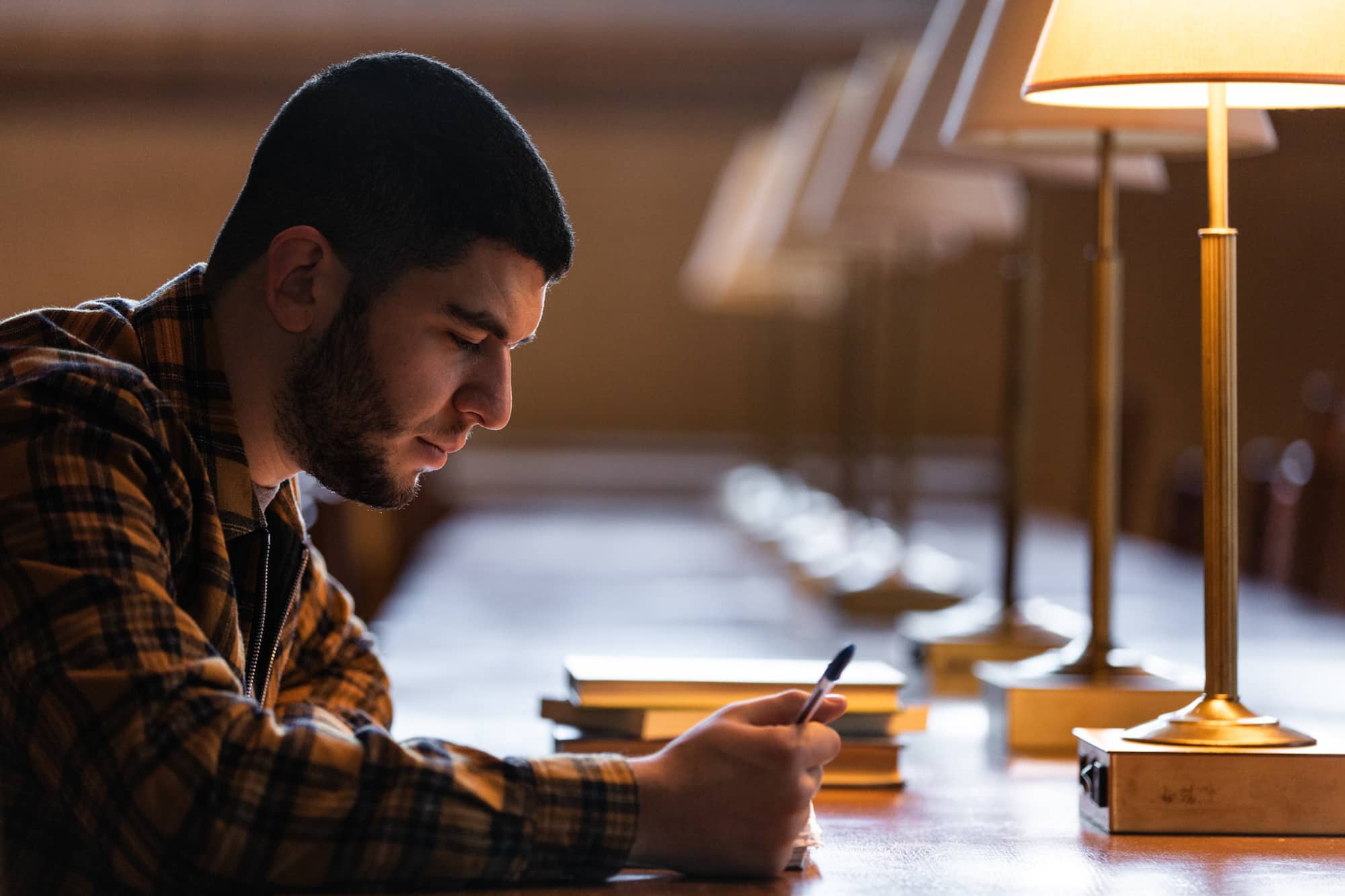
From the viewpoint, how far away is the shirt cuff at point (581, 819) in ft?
3.14

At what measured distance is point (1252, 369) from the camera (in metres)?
8.52

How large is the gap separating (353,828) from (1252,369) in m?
8.20

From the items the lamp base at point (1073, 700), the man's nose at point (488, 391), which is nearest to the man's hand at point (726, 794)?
the man's nose at point (488, 391)

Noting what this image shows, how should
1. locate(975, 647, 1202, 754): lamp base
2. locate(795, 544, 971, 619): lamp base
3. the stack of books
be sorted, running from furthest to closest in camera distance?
1. locate(795, 544, 971, 619): lamp base
2. locate(975, 647, 1202, 754): lamp base
3. the stack of books

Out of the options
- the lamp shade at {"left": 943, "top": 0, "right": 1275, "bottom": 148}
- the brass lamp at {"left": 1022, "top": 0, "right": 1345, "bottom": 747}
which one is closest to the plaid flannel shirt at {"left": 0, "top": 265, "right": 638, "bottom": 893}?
the brass lamp at {"left": 1022, "top": 0, "right": 1345, "bottom": 747}

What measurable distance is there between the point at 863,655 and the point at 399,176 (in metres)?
1.35

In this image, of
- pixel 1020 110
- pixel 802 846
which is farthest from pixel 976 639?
pixel 802 846

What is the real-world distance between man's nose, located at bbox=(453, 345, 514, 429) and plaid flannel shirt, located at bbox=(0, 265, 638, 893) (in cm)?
17

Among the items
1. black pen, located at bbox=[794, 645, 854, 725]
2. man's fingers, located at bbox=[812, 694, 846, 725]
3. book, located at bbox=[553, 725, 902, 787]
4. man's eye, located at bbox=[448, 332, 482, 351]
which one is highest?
man's eye, located at bbox=[448, 332, 482, 351]

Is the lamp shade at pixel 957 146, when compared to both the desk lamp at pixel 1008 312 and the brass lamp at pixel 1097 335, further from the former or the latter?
the brass lamp at pixel 1097 335

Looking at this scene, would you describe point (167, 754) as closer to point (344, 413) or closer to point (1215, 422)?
point (344, 413)

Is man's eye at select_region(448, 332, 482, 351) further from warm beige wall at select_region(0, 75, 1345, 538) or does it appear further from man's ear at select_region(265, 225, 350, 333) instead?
warm beige wall at select_region(0, 75, 1345, 538)

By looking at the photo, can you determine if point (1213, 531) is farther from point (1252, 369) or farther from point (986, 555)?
point (1252, 369)

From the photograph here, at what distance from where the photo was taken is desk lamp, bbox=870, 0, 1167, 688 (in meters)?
1.97
